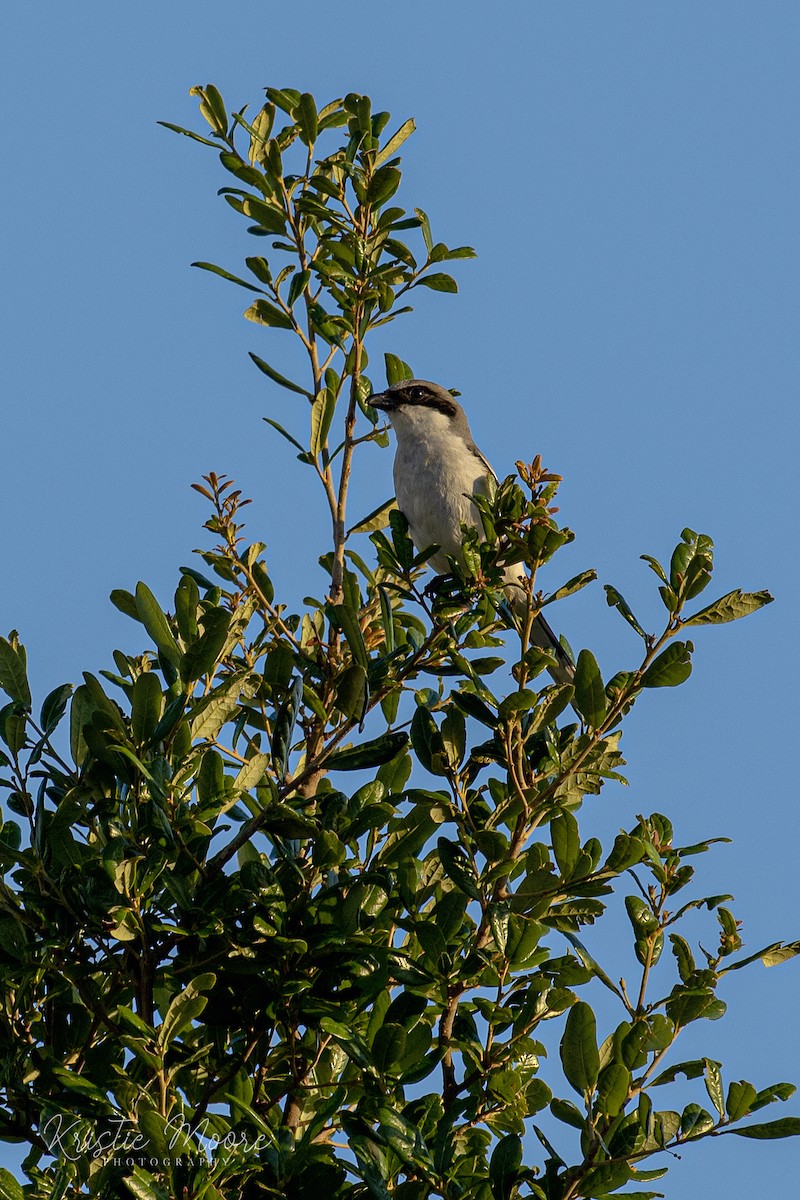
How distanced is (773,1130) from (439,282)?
9.25 feet

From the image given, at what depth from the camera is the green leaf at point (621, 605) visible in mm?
3541

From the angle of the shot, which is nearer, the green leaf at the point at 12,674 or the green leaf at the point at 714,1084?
the green leaf at the point at 714,1084

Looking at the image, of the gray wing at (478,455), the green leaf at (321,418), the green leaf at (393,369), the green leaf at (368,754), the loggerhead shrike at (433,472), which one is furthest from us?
the gray wing at (478,455)

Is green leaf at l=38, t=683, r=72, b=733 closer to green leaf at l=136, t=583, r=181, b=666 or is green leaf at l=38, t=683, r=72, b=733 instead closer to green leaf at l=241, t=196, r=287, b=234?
green leaf at l=136, t=583, r=181, b=666

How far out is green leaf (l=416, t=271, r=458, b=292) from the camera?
4625 mm

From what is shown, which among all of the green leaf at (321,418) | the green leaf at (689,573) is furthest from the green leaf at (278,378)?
the green leaf at (689,573)

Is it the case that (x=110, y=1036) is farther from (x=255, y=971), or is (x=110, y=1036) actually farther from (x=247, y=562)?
(x=247, y=562)

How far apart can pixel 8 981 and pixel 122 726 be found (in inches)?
25.6

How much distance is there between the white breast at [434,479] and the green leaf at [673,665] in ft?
7.52

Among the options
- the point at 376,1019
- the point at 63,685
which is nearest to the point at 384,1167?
the point at 376,1019

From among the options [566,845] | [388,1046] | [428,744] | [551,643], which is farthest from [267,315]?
[388,1046]

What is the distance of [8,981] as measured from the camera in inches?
128

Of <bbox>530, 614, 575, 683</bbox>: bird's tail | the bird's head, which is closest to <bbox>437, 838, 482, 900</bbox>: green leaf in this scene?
<bbox>530, 614, 575, 683</bbox>: bird's tail

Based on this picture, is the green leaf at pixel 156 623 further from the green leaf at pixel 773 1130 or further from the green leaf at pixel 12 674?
the green leaf at pixel 773 1130
